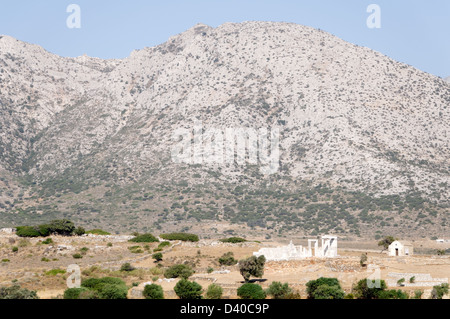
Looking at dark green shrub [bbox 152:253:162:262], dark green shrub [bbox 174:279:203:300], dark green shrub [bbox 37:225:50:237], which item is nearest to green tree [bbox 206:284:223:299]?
dark green shrub [bbox 174:279:203:300]

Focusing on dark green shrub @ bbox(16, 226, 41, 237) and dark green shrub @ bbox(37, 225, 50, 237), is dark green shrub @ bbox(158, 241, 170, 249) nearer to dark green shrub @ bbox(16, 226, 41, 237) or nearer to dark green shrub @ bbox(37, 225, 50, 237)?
dark green shrub @ bbox(37, 225, 50, 237)

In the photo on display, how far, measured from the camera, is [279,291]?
44.1 meters

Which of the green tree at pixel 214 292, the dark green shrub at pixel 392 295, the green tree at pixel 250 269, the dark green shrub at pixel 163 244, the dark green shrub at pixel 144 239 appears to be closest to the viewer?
the dark green shrub at pixel 392 295

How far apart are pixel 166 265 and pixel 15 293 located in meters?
20.6

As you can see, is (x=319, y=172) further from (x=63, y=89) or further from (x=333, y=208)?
(x=63, y=89)

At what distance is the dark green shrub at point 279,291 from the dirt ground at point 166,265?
186cm

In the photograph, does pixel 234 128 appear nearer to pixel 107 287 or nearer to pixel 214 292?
pixel 214 292

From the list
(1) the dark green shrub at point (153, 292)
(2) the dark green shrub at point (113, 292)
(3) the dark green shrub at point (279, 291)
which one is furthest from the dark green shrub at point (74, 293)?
(3) the dark green shrub at point (279, 291)

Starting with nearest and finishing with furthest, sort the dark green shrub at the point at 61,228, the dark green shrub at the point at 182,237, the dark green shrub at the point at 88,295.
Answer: the dark green shrub at the point at 88,295 → the dark green shrub at the point at 61,228 → the dark green shrub at the point at 182,237

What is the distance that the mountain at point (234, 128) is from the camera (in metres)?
120

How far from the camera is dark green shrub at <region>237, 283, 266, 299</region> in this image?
43.3 m

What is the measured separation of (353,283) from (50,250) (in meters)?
32.2

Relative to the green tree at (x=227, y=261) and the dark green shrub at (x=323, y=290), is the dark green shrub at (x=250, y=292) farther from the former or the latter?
the green tree at (x=227, y=261)
